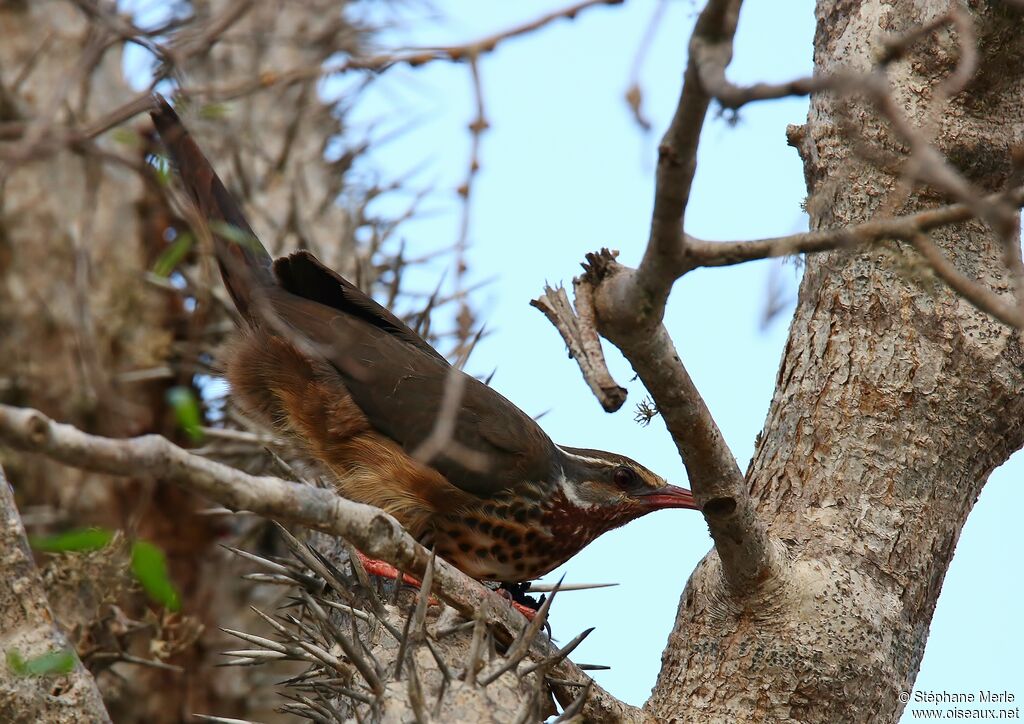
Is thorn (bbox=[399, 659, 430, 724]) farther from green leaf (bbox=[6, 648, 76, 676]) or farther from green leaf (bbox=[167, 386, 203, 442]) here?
green leaf (bbox=[167, 386, 203, 442])

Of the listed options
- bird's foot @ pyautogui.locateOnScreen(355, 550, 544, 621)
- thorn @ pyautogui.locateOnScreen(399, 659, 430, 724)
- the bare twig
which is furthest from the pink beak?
thorn @ pyautogui.locateOnScreen(399, 659, 430, 724)

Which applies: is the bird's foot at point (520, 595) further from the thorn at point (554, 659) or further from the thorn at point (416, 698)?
the thorn at point (416, 698)

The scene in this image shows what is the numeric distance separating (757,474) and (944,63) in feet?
4.55

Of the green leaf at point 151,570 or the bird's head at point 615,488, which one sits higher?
the bird's head at point 615,488

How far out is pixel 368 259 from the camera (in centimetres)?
574

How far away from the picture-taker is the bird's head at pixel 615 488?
15.2 ft

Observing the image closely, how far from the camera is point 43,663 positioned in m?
2.74

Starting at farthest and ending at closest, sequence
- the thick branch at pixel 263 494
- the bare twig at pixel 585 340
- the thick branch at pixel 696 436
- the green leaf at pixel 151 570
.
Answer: the green leaf at pixel 151 570 < the thick branch at pixel 696 436 < the bare twig at pixel 585 340 < the thick branch at pixel 263 494

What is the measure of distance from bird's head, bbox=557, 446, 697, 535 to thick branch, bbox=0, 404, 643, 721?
147cm

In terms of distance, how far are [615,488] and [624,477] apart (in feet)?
0.20

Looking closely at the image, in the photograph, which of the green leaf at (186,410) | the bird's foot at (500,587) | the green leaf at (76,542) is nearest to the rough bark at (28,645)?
the bird's foot at (500,587)

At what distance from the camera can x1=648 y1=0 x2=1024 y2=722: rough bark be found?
3.10 meters

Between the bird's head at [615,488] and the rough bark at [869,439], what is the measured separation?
116 cm

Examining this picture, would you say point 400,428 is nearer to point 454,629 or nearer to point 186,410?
point 186,410
